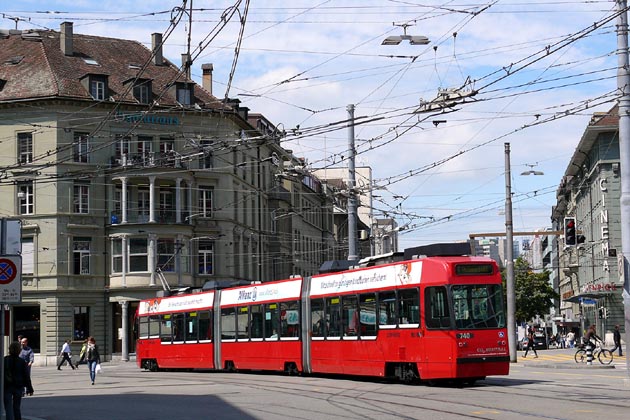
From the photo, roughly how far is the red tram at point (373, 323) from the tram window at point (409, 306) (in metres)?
0.02

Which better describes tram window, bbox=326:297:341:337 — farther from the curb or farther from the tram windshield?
the curb

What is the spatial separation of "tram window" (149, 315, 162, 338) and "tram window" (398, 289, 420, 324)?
17.7 metres

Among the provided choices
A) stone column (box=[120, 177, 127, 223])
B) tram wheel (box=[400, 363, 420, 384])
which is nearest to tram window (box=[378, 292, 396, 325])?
tram wheel (box=[400, 363, 420, 384])

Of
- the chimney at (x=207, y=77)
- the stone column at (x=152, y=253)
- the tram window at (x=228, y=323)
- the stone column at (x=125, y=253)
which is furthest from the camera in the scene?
the chimney at (x=207, y=77)

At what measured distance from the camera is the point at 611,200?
68125 mm

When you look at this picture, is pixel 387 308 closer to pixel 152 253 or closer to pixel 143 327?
pixel 143 327

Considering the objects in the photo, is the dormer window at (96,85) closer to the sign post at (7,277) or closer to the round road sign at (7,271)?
the sign post at (7,277)

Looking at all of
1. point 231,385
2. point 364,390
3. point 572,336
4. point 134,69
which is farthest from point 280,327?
point 134,69

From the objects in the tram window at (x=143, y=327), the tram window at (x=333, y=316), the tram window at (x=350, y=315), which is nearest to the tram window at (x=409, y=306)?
the tram window at (x=350, y=315)

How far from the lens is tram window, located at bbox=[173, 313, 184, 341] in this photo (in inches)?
1495

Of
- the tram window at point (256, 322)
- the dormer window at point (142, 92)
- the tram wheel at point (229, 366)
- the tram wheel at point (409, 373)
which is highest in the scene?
the dormer window at point (142, 92)

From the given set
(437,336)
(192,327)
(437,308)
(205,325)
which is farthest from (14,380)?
(192,327)

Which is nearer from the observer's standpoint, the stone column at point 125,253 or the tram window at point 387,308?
the tram window at point 387,308

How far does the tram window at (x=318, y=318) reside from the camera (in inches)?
1104
